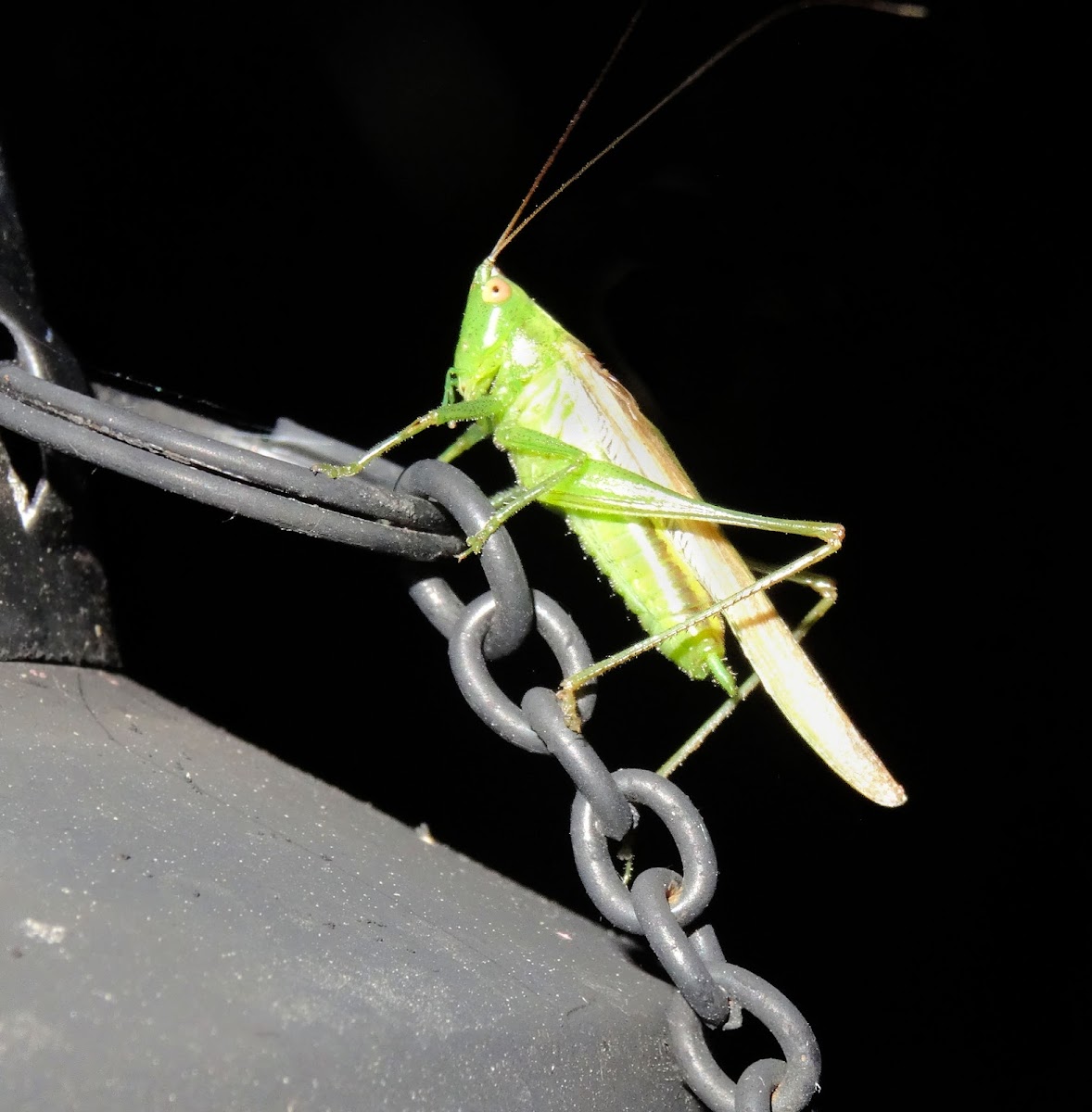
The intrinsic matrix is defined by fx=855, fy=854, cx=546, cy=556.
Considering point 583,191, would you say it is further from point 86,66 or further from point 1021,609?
point 1021,609

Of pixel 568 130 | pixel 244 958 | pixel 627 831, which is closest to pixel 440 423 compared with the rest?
pixel 568 130

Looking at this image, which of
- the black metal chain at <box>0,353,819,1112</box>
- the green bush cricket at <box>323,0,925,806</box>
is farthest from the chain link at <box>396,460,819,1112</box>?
the green bush cricket at <box>323,0,925,806</box>

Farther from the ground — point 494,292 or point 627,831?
point 494,292

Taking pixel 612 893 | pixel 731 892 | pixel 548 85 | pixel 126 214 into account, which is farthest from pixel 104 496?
pixel 731 892

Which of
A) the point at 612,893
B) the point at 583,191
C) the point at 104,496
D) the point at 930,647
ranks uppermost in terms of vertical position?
the point at 583,191

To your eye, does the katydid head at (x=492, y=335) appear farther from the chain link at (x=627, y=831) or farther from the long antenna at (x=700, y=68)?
the chain link at (x=627, y=831)

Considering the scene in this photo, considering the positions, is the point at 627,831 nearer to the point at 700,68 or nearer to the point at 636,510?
the point at 636,510
